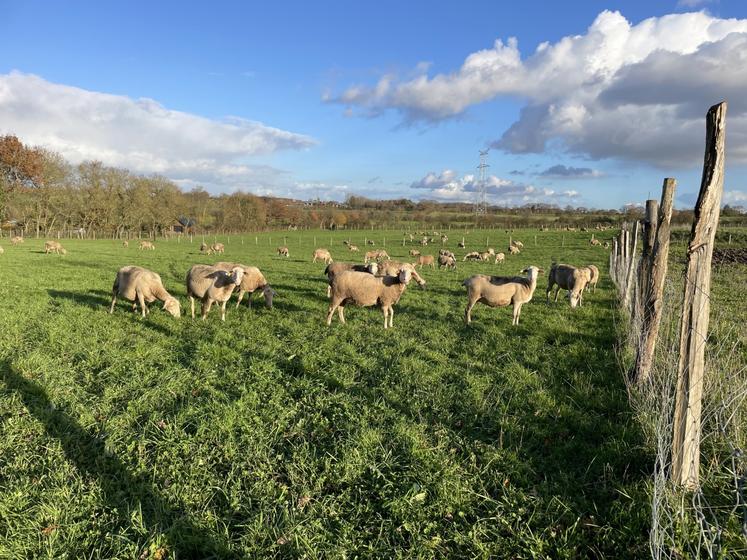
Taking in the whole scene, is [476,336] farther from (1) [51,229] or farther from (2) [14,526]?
(1) [51,229]

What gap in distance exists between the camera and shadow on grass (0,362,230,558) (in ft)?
12.7

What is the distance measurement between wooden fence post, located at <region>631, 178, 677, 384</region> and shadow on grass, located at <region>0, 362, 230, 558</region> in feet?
21.1

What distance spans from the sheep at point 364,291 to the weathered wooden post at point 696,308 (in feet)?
25.7

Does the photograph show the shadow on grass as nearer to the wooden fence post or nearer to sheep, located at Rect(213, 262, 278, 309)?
the wooden fence post

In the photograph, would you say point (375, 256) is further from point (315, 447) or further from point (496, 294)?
point (315, 447)

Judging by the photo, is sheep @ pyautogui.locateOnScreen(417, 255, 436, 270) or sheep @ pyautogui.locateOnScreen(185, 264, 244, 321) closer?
sheep @ pyautogui.locateOnScreen(185, 264, 244, 321)

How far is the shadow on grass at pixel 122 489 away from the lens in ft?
12.7

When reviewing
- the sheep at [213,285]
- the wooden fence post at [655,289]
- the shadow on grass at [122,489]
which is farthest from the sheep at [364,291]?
the shadow on grass at [122,489]

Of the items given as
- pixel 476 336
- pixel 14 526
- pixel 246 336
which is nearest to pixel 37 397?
pixel 14 526

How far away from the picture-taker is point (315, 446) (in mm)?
5332

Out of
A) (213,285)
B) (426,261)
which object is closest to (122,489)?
(213,285)

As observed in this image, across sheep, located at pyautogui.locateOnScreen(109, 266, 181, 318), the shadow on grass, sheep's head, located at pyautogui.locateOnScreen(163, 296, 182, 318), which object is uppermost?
sheep, located at pyautogui.locateOnScreen(109, 266, 181, 318)

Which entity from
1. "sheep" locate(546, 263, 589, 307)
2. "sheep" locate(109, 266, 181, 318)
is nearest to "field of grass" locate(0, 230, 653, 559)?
"sheep" locate(109, 266, 181, 318)

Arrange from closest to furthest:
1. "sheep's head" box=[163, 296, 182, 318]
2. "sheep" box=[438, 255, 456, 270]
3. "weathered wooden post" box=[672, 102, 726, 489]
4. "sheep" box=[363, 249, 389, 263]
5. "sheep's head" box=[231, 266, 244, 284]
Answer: "weathered wooden post" box=[672, 102, 726, 489], "sheep's head" box=[163, 296, 182, 318], "sheep's head" box=[231, 266, 244, 284], "sheep" box=[438, 255, 456, 270], "sheep" box=[363, 249, 389, 263]
